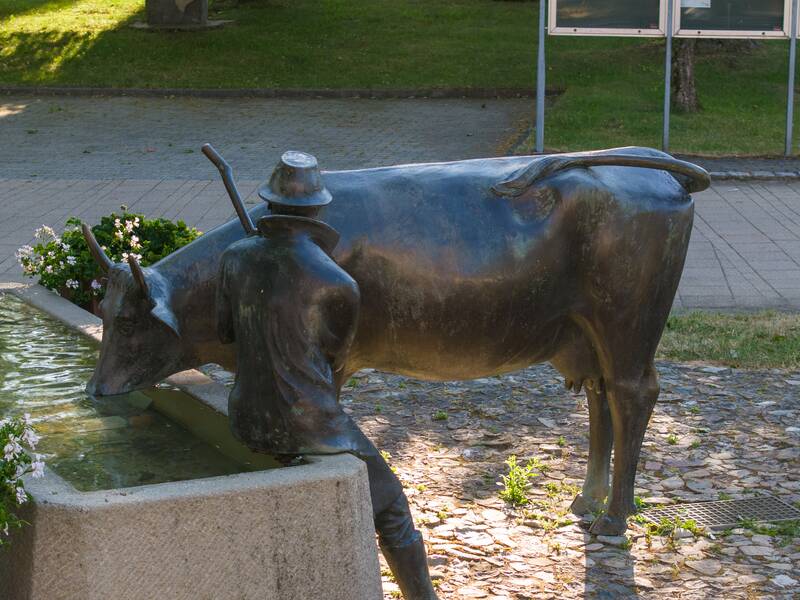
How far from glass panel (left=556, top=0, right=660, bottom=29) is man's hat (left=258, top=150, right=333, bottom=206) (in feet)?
34.8

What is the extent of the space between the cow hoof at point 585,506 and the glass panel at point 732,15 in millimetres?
9714

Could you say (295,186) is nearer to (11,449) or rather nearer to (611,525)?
(11,449)

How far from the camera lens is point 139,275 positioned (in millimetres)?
4016

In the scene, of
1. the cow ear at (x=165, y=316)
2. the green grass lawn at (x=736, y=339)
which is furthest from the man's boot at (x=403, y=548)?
the green grass lawn at (x=736, y=339)

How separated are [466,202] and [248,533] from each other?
149 cm

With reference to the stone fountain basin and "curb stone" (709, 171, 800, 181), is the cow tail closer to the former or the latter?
the stone fountain basin

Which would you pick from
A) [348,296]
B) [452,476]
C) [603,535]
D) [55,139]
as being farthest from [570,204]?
[55,139]

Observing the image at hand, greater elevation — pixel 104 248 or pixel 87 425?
pixel 104 248

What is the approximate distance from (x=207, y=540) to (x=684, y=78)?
13.8m

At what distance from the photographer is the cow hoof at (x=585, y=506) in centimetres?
529

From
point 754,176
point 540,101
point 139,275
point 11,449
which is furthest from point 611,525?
point 540,101

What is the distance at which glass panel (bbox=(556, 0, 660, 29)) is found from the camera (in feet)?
45.3

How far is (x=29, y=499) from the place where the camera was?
3428mm

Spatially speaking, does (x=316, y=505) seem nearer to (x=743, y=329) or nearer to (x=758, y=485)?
(x=758, y=485)
